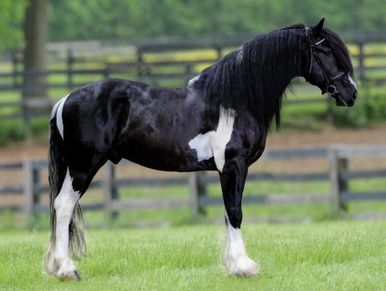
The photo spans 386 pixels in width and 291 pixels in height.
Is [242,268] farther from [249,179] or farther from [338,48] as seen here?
[249,179]

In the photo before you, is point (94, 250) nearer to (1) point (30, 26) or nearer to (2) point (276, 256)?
(2) point (276, 256)

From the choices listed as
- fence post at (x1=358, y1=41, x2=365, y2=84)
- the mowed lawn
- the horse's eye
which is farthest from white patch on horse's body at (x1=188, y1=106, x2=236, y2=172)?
fence post at (x1=358, y1=41, x2=365, y2=84)

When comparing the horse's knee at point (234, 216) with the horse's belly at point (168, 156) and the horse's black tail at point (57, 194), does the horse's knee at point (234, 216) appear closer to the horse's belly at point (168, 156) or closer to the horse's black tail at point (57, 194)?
the horse's belly at point (168, 156)

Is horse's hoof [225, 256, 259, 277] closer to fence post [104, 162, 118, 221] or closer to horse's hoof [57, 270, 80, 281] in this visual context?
horse's hoof [57, 270, 80, 281]

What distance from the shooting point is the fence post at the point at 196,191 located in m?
16.5

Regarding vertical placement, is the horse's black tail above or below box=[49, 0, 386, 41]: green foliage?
above

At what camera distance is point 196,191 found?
1650 cm

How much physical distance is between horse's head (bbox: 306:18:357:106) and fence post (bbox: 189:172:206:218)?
7.94m

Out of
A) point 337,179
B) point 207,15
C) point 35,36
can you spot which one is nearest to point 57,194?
point 337,179

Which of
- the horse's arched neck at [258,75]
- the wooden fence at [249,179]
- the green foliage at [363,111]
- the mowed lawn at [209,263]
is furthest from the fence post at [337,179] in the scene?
the green foliage at [363,111]

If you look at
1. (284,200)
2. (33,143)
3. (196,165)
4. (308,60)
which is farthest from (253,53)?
(33,143)

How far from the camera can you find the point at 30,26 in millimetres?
28516

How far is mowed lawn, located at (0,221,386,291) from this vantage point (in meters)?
8.31

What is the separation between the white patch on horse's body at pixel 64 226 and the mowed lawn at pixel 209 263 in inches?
4.9
